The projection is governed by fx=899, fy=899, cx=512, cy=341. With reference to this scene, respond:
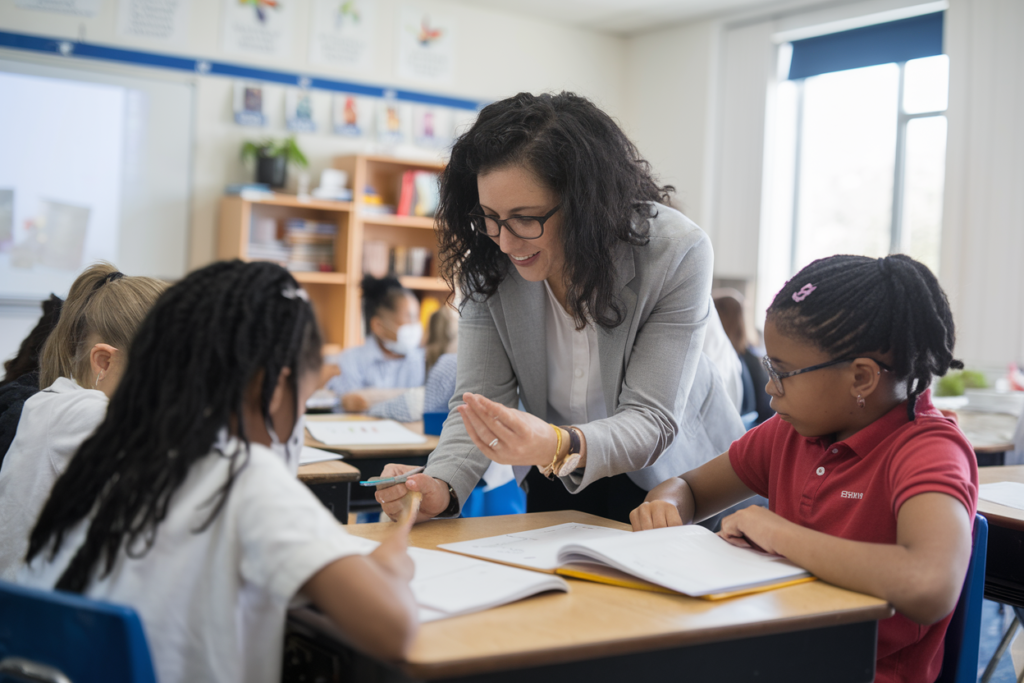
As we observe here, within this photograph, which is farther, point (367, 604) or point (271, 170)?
point (271, 170)

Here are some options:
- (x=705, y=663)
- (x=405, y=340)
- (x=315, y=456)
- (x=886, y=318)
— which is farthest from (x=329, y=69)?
(x=705, y=663)

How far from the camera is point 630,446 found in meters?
1.49

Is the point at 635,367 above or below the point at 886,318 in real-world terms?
below

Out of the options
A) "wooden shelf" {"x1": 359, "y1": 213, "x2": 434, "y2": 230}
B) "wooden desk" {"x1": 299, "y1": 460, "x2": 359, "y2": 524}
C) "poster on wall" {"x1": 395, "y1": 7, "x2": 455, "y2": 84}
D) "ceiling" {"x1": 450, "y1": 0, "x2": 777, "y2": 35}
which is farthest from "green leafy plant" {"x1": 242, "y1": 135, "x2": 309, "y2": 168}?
"wooden desk" {"x1": 299, "y1": 460, "x2": 359, "y2": 524}

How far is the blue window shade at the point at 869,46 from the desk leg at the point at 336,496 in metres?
4.96

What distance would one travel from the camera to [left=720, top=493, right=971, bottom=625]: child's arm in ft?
3.60

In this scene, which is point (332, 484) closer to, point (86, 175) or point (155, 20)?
point (86, 175)

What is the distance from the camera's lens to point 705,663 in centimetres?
102

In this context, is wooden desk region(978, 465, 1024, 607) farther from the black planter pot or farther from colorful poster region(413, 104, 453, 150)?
colorful poster region(413, 104, 453, 150)

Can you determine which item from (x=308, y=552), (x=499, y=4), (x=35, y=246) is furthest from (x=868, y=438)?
(x=499, y=4)

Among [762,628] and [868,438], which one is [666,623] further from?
[868,438]

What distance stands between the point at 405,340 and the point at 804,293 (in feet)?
11.0

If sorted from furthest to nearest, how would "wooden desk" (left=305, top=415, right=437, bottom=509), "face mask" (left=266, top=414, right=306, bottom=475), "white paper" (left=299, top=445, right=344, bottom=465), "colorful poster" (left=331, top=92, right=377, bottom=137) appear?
"colorful poster" (left=331, top=92, right=377, bottom=137)
"wooden desk" (left=305, top=415, right=437, bottom=509)
"white paper" (left=299, top=445, right=344, bottom=465)
"face mask" (left=266, top=414, right=306, bottom=475)

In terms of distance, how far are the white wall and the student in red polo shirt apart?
4.23m
